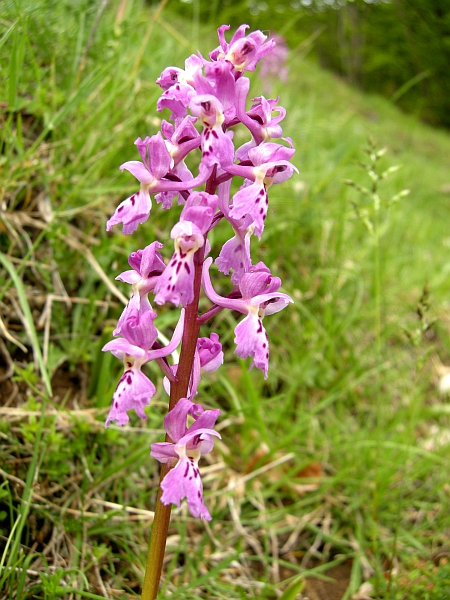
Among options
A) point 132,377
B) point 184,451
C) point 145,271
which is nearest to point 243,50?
point 145,271

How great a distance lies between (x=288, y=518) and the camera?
2256mm

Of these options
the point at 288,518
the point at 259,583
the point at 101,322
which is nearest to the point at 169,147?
the point at 101,322

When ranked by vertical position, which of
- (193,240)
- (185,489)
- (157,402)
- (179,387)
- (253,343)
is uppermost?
(193,240)

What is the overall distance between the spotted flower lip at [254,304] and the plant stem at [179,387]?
0.06 meters

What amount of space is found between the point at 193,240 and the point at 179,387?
0.97ft

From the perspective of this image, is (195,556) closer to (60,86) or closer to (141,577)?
(141,577)

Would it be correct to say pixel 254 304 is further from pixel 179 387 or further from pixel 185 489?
pixel 185 489

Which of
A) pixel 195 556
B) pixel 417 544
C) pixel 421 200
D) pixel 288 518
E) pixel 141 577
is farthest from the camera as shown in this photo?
pixel 421 200

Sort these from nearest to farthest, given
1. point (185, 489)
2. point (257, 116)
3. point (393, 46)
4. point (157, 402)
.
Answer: point (185, 489)
point (257, 116)
point (157, 402)
point (393, 46)

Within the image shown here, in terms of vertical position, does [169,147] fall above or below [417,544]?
above

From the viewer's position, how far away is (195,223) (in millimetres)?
1076

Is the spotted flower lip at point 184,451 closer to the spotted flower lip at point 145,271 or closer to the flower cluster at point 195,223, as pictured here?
the flower cluster at point 195,223

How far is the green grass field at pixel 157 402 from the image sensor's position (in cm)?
169

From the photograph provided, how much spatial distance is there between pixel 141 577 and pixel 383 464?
3.45ft
